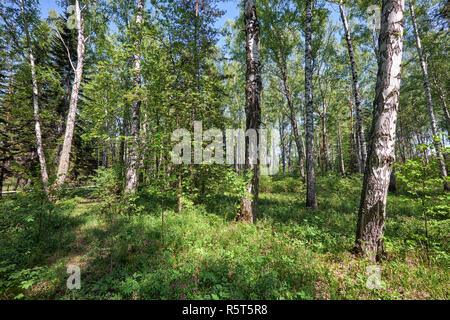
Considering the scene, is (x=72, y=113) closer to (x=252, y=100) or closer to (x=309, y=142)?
(x=252, y=100)

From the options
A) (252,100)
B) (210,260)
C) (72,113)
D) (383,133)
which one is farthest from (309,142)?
(72,113)

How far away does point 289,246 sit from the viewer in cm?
395

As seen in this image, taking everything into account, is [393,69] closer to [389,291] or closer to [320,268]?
[389,291]

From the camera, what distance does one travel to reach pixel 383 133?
3271 mm

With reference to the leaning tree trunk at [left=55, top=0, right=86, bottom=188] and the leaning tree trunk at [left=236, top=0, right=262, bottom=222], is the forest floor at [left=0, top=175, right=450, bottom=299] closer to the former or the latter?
the leaning tree trunk at [left=236, top=0, right=262, bottom=222]

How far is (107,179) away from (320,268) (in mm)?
5611

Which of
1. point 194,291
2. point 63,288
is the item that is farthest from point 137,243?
point 194,291

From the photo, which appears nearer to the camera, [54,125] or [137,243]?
[137,243]

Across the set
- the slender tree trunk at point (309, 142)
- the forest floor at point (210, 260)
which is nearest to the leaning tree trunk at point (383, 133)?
the forest floor at point (210, 260)

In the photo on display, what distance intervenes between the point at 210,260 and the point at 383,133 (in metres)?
4.56

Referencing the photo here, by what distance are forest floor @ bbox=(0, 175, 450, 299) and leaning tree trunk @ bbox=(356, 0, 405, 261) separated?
17.5 inches

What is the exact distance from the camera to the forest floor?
2.74 m

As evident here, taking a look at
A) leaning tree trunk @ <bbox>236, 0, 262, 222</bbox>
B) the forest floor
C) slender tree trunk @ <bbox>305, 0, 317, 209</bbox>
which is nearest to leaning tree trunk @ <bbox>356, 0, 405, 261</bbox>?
the forest floor
